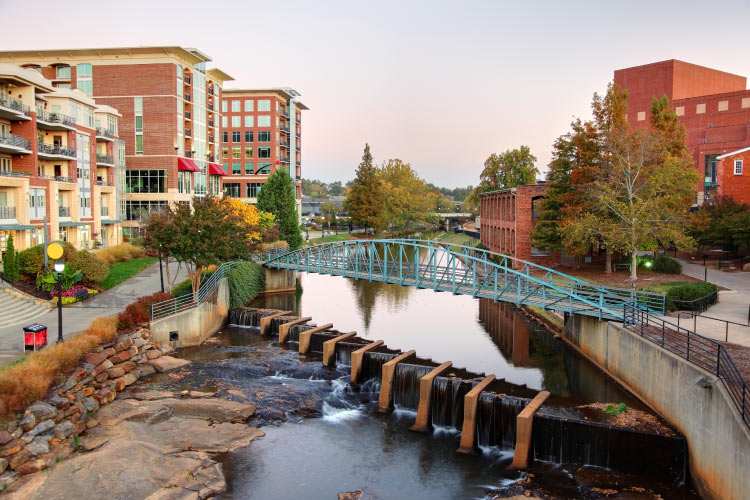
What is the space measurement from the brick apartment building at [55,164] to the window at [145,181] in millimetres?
2789

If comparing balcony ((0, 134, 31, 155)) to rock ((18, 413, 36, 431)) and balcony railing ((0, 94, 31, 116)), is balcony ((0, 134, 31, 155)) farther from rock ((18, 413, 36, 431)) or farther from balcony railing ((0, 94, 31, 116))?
rock ((18, 413, 36, 431))

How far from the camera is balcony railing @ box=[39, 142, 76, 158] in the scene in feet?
141

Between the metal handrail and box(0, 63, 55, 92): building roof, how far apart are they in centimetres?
3842

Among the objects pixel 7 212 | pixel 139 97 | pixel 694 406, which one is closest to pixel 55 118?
pixel 7 212

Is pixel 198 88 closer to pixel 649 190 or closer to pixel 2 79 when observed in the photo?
pixel 2 79

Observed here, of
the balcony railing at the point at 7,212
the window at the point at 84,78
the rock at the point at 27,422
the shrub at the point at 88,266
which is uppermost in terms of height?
the window at the point at 84,78

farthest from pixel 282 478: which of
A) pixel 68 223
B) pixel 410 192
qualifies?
pixel 410 192

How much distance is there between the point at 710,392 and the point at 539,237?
29.5 meters

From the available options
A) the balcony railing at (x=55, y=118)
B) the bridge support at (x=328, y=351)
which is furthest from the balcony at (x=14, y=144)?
the bridge support at (x=328, y=351)

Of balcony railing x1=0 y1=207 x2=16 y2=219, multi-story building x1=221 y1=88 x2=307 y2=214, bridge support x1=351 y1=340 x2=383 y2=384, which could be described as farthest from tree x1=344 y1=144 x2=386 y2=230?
bridge support x1=351 y1=340 x2=383 y2=384

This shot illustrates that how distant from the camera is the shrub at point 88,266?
33.2 m

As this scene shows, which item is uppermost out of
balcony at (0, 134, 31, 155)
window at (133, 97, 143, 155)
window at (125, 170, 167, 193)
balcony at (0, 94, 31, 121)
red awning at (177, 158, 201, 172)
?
window at (133, 97, 143, 155)

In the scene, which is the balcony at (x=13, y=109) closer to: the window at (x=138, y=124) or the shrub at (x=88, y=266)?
the shrub at (x=88, y=266)

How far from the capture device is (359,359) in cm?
2584
